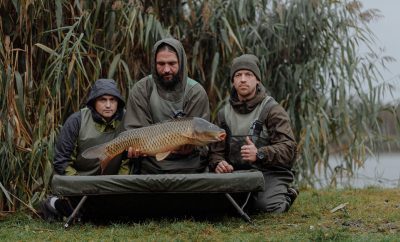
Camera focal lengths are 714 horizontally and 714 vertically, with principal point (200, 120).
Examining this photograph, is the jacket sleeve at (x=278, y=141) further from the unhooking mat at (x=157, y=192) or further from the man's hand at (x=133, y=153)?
the man's hand at (x=133, y=153)

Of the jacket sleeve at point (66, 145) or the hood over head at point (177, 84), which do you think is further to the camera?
the hood over head at point (177, 84)

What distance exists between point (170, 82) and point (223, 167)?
0.68m

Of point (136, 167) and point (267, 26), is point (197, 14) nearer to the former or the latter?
point (267, 26)

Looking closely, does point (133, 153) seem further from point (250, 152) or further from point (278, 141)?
point (278, 141)

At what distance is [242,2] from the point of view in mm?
6301

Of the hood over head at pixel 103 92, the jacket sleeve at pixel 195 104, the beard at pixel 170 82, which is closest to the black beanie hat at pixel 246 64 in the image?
the jacket sleeve at pixel 195 104

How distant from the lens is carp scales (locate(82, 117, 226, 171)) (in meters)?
4.24

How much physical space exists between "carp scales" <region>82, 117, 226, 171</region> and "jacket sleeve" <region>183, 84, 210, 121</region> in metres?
0.52

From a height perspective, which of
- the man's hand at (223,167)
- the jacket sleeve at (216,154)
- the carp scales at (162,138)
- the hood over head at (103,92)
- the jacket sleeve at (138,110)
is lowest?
the man's hand at (223,167)

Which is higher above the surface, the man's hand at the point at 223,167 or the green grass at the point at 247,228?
the man's hand at the point at 223,167

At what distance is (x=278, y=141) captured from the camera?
4.71 meters

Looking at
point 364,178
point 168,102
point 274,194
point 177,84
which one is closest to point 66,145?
point 168,102

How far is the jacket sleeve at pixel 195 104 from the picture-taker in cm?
482

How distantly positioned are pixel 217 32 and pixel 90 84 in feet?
4.44
